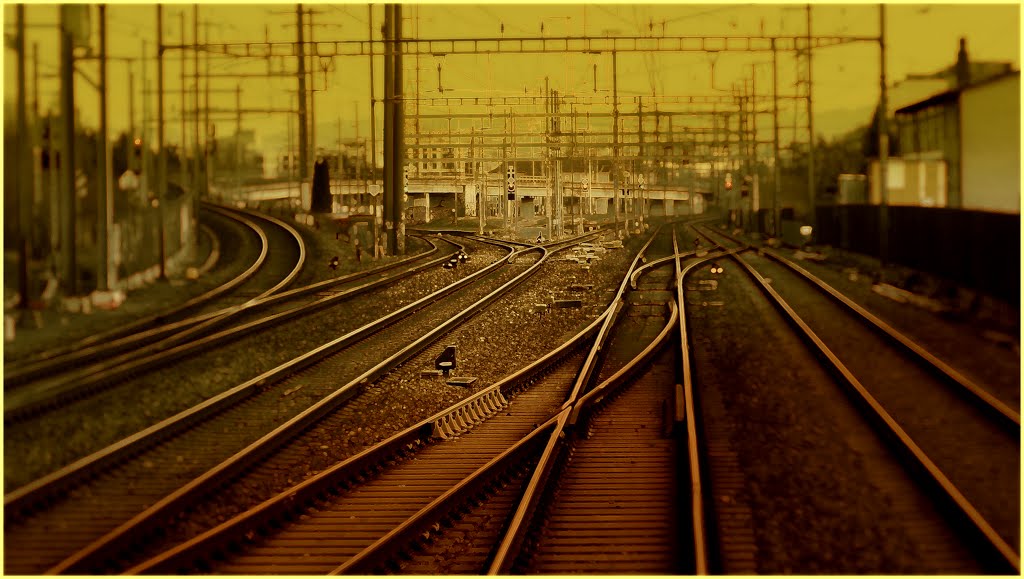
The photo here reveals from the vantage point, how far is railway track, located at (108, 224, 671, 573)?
20.3 feet

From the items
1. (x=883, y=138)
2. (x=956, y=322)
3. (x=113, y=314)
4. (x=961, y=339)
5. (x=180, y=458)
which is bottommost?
A: (x=180, y=458)

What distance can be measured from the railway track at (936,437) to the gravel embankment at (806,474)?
86 mm

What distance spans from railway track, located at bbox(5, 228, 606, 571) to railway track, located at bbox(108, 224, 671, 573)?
2.13ft

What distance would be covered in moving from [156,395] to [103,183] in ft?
7.38

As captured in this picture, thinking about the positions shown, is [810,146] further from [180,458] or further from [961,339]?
[180,458]

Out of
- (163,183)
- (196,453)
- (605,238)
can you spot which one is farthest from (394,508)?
(605,238)

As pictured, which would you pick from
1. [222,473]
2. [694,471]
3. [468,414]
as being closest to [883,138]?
[468,414]

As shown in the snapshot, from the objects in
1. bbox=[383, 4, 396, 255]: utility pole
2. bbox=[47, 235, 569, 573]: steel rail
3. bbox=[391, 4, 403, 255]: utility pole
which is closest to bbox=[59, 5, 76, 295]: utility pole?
bbox=[47, 235, 569, 573]: steel rail

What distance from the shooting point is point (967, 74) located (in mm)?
18781

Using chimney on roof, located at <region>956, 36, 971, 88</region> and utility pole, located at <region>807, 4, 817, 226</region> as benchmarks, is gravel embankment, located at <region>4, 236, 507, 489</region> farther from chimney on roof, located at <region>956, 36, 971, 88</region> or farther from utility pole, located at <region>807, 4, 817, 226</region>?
chimney on roof, located at <region>956, 36, 971, 88</region>

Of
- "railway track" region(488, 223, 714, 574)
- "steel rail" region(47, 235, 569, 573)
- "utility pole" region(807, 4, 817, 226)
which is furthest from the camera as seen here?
"utility pole" region(807, 4, 817, 226)

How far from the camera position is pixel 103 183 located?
9.95m

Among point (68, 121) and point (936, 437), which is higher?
point (68, 121)

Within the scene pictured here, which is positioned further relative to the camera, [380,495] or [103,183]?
[103,183]
